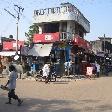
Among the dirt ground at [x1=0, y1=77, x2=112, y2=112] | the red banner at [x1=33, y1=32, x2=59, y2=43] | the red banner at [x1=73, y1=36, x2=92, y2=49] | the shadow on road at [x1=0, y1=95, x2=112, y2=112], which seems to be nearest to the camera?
the shadow on road at [x1=0, y1=95, x2=112, y2=112]

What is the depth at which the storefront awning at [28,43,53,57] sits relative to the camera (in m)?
31.8

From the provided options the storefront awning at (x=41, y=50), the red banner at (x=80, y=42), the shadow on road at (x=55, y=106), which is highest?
the red banner at (x=80, y=42)

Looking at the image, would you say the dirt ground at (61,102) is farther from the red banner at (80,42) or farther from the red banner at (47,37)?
the red banner at (47,37)

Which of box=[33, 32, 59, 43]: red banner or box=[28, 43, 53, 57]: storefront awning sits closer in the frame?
box=[28, 43, 53, 57]: storefront awning

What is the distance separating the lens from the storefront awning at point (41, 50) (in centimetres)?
3177

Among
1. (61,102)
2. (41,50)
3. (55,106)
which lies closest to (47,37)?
(41,50)

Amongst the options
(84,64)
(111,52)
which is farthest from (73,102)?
(111,52)

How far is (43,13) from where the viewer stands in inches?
1479

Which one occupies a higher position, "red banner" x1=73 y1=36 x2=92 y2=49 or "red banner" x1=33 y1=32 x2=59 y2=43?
"red banner" x1=33 y1=32 x2=59 y2=43

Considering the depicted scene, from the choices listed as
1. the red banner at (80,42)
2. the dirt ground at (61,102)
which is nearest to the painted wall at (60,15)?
the red banner at (80,42)

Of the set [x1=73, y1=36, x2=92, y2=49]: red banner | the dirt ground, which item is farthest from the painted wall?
the dirt ground

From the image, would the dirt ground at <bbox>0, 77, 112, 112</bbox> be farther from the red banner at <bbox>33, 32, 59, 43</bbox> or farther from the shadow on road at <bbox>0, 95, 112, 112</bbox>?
the red banner at <bbox>33, 32, 59, 43</bbox>

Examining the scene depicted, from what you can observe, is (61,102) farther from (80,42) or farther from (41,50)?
(80,42)

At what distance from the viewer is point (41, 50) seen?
107 ft
